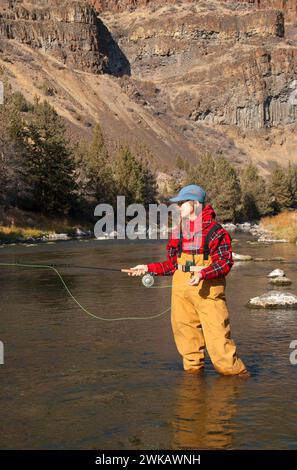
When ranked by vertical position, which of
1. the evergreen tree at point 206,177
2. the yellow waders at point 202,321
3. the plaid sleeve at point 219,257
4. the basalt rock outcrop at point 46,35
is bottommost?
the evergreen tree at point 206,177

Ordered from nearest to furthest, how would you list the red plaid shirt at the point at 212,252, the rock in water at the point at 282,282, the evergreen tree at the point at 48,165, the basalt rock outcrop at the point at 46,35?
1. the red plaid shirt at the point at 212,252
2. the rock in water at the point at 282,282
3. the evergreen tree at the point at 48,165
4. the basalt rock outcrop at the point at 46,35

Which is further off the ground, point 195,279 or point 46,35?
point 46,35

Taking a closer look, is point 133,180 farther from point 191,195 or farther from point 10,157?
point 191,195

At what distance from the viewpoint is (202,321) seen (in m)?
9.95

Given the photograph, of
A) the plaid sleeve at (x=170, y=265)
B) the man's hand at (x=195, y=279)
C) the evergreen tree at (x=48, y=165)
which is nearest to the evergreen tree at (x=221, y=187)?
the evergreen tree at (x=48, y=165)

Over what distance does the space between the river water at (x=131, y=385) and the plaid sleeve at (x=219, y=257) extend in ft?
5.31

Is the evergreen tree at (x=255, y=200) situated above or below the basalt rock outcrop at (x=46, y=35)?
below

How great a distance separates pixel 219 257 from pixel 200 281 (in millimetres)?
441

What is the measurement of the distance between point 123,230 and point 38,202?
30.1 ft

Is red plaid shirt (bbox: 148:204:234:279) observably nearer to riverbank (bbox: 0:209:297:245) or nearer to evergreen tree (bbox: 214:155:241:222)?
riverbank (bbox: 0:209:297:245)

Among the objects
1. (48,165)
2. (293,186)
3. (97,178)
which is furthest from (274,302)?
(293,186)

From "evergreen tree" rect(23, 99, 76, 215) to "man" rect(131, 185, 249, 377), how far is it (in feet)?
194

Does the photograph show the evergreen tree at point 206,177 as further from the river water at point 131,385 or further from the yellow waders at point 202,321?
the yellow waders at point 202,321

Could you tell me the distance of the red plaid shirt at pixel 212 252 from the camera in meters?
9.66
